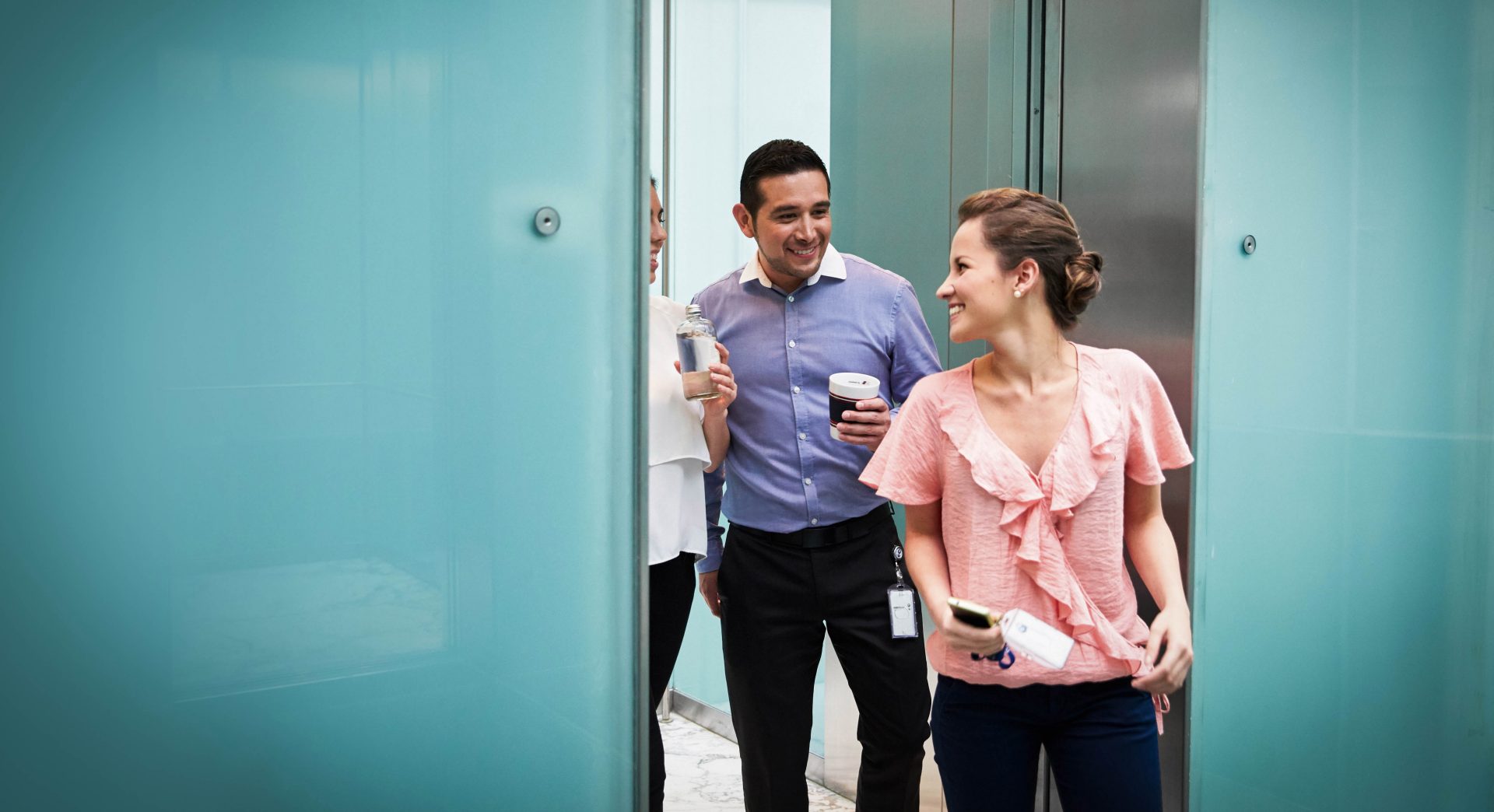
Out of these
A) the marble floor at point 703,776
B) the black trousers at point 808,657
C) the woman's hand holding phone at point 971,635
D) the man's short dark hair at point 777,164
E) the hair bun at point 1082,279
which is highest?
the man's short dark hair at point 777,164

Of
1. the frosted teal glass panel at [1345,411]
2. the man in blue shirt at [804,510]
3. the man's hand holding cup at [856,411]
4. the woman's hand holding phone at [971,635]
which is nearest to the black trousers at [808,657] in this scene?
the man in blue shirt at [804,510]

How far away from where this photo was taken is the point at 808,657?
7.49 feet

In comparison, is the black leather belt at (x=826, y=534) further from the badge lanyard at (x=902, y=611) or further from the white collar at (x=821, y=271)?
the white collar at (x=821, y=271)

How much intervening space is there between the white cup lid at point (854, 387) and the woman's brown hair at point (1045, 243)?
0.36 m

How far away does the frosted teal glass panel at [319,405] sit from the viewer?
133 cm

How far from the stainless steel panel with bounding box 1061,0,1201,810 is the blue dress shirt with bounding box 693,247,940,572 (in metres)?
0.45

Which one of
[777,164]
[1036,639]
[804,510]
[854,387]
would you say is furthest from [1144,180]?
[1036,639]

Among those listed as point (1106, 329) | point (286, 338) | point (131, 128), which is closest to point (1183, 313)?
Answer: point (1106, 329)

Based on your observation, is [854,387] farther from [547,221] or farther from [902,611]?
[547,221]

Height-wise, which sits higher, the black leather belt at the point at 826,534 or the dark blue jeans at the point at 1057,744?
the black leather belt at the point at 826,534

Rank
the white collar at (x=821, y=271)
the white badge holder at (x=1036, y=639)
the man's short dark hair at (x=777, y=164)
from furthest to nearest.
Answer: the white collar at (x=821, y=271), the man's short dark hair at (x=777, y=164), the white badge holder at (x=1036, y=639)

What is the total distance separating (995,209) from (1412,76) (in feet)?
4.56

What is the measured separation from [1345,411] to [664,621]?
60.7 inches

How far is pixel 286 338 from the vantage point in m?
1.46
